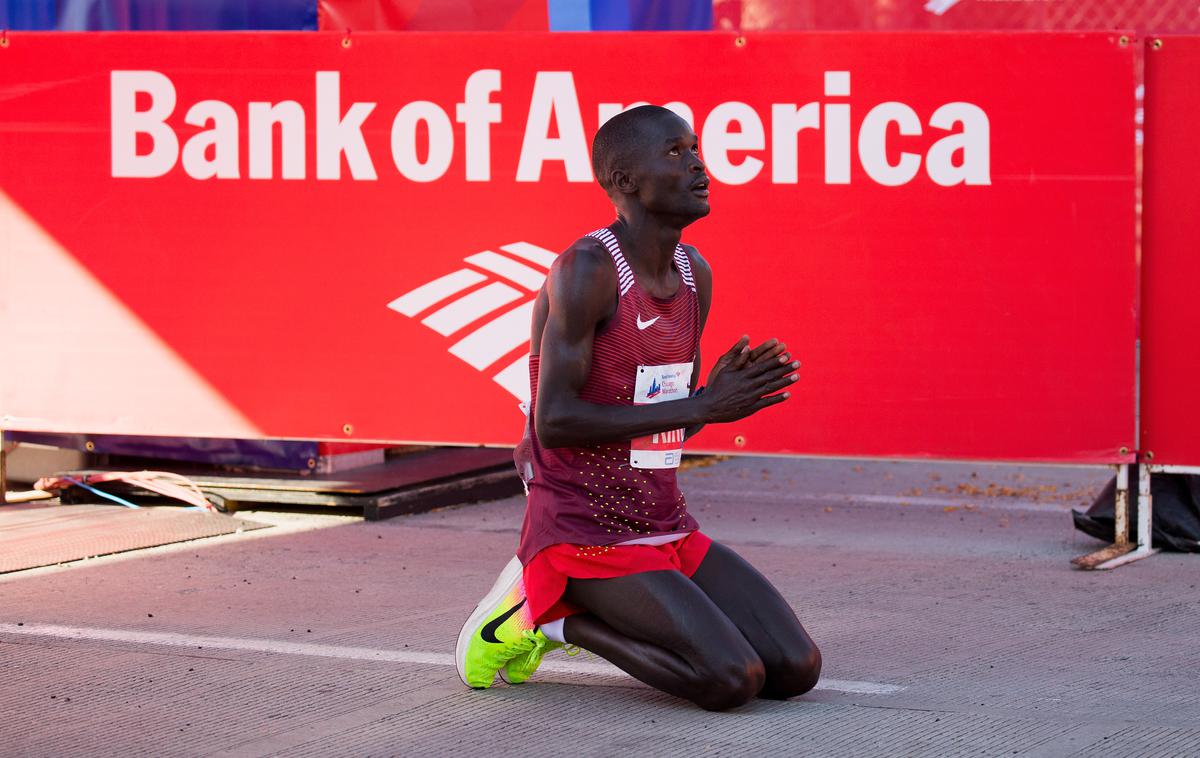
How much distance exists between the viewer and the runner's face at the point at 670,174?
14.5 feet

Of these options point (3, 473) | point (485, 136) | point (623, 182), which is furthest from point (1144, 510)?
point (3, 473)

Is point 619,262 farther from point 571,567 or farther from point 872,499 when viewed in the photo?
point 872,499

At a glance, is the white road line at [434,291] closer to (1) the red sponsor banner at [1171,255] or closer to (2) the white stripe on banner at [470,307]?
(2) the white stripe on banner at [470,307]

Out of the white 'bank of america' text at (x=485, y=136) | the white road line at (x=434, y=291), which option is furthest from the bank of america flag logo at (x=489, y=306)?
the white 'bank of america' text at (x=485, y=136)

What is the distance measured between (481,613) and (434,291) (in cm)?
291

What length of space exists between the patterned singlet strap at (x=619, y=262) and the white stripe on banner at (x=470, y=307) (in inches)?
105

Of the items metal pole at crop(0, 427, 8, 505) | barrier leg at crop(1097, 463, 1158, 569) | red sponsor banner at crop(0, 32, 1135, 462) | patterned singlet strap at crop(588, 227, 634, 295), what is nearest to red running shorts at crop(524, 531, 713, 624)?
patterned singlet strap at crop(588, 227, 634, 295)

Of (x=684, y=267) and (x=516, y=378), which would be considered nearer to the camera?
(x=684, y=267)

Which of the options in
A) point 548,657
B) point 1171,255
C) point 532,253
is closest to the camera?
point 548,657

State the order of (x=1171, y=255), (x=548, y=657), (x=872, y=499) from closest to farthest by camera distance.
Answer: (x=548, y=657), (x=1171, y=255), (x=872, y=499)

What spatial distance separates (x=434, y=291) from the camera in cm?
719

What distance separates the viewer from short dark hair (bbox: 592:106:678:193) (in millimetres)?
4461

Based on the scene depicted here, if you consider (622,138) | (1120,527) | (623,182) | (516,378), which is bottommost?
(1120,527)

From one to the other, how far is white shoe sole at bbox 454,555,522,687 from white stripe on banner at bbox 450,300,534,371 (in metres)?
2.70
